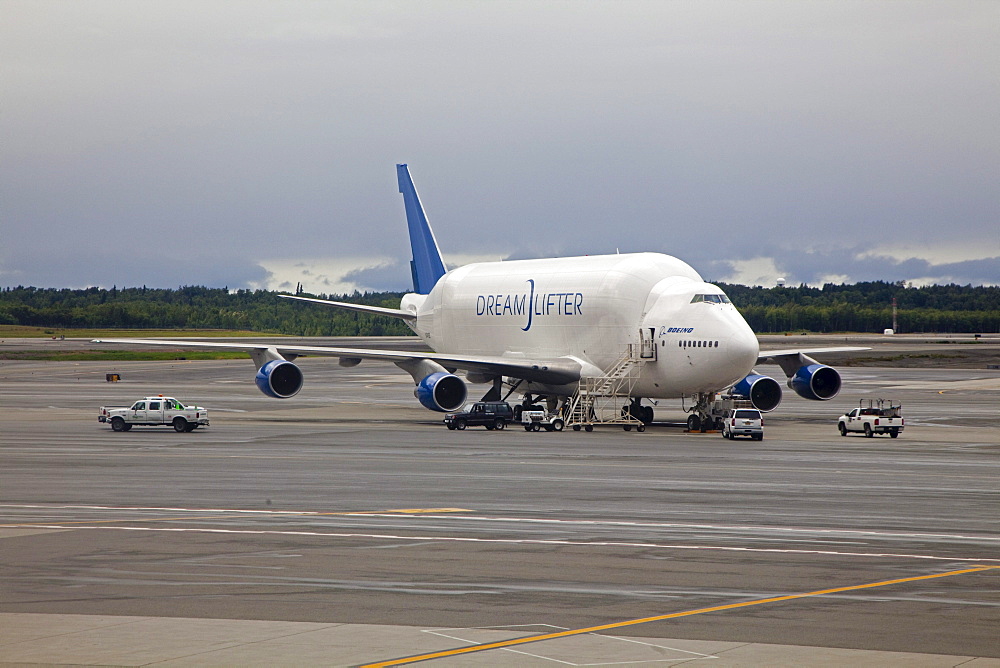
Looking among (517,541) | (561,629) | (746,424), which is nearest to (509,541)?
(517,541)

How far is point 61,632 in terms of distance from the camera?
13.7 m

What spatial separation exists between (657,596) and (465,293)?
49.1m

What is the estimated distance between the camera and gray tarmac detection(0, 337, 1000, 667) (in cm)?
1335

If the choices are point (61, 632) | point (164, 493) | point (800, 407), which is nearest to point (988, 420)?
point (800, 407)

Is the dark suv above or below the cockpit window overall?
below

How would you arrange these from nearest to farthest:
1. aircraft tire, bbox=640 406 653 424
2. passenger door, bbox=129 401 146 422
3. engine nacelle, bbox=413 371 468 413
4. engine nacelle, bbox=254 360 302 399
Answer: passenger door, bbox=129 401 146 422 → engine nacelle, bbox=413 371 468 413 → engine nacelle, bbox=254 360 302 399 → aircraft tire, bbox=640 406 653 424

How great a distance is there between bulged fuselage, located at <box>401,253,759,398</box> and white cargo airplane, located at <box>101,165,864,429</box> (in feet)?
0.18

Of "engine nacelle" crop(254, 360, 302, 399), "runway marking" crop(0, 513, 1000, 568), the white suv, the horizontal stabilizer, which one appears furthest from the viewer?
the horizontal stabilizer

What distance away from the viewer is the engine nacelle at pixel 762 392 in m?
54.1

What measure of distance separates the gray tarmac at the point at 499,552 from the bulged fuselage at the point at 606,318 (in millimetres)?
5844

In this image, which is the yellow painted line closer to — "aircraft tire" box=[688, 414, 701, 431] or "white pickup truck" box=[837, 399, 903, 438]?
"white pickup truck" box=[837, 399, 903, 438]

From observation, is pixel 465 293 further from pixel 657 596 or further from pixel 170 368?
pixel 170 368

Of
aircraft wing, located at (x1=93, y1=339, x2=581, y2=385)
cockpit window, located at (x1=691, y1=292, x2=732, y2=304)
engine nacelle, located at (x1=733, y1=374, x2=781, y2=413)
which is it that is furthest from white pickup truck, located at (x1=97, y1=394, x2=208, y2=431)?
engine nacelle, located at (x1=733, y1=374, x2=781, y2=413)

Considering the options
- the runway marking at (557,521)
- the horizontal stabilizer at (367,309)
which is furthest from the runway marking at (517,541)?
the horizontal stabilizer at (367,309)
